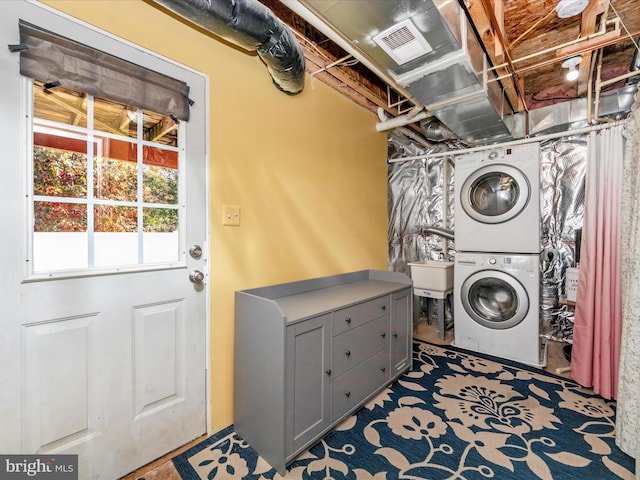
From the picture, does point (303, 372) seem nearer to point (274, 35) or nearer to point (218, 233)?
point (218, 233)

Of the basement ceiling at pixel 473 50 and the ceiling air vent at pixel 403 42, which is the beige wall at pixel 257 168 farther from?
the ceiling air vent at pixel 403 42

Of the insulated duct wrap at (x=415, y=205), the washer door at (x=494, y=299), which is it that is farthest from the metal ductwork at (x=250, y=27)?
the washer door at (x=494, y=299)

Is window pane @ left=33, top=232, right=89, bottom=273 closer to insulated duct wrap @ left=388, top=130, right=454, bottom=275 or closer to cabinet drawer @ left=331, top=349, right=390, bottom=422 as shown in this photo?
cabinet drawer @ left=331, top=349, right=390, bottom=422

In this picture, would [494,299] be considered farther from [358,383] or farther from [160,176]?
[160,176]

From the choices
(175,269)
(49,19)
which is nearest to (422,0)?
(49,19)

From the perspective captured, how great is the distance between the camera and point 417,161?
3.55m

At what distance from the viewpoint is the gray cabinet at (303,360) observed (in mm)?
1455

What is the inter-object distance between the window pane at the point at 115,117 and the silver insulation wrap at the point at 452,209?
2.66 metres

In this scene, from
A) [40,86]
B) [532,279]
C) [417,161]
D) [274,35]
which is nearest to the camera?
[40,86]

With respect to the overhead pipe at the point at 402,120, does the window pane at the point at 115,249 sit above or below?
below

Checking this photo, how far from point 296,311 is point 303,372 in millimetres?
320

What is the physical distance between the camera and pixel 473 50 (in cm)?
168

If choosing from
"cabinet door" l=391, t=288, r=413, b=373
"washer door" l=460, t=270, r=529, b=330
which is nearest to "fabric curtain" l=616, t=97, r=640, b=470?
"washer door" l=460, t=270, r=529, b=330

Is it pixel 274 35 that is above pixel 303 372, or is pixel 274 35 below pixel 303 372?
above
